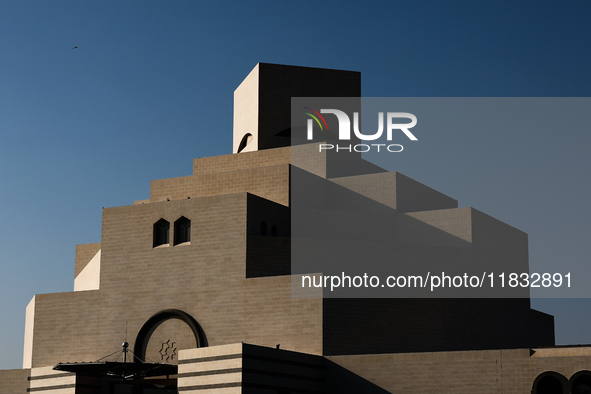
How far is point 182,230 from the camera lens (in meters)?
31.6

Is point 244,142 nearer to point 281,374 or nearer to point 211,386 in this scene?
point 281,374

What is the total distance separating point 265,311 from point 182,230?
5.57 m

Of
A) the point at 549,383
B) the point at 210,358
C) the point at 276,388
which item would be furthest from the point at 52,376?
the point at 549,383

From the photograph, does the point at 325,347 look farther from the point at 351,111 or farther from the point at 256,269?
the point at 351,111

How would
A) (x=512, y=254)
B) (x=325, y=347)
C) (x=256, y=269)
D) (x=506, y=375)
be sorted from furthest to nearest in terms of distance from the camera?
1. (x=512, y=254)
2. (x=256, y=269)
3. (x=325, y=347)
4. (x=506, y=375)

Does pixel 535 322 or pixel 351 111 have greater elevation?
pixel 351 111

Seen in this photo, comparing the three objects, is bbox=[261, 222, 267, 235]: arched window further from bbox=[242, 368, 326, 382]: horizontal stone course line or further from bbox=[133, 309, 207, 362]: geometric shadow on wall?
bbox=[242, 368, 326, 382]: horizontal stone course line

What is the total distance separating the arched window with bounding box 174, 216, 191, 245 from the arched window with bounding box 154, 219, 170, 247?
1.71 feet

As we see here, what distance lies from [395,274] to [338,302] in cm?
336

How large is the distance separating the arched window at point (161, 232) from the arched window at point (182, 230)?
521 millimetres

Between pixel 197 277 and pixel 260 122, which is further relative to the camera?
pixel 260 122

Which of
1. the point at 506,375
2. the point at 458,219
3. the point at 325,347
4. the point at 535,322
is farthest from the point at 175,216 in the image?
the point at 535,322

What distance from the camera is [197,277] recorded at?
99.3 feet

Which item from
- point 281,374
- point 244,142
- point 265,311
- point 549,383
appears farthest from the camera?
point 244,142
